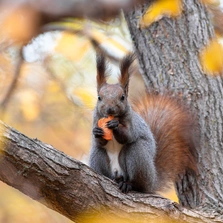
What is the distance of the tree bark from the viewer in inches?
102

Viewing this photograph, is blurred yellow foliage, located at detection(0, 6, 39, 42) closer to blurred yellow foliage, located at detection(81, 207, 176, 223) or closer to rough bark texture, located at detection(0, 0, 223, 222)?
rough bark texture, located at detection(0, 0, 223, 222)

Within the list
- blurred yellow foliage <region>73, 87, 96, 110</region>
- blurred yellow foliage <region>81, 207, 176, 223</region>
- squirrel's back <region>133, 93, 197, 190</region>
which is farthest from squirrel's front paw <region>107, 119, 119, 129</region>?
blurred yellow foliage <region>73, 87, 96, 110</region>

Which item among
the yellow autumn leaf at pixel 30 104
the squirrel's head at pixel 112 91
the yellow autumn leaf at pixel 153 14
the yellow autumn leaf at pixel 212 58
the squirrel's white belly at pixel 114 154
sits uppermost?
the yellow autumn leaf at pixel 153 14

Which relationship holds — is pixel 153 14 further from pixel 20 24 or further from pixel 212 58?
pixel 20 24

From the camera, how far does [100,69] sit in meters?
3.32

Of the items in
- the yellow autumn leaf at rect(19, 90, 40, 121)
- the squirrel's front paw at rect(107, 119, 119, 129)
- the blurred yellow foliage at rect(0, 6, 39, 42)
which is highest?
the yellow autumn leaf at rect(19, 90, 40, 121)

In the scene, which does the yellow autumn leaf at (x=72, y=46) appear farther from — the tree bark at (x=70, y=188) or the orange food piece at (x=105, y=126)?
the tree bark at (x=70, y=188)

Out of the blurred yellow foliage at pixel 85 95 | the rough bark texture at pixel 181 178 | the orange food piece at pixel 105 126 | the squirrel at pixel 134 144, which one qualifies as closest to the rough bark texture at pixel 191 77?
the rough bark texture at pixel 181 178

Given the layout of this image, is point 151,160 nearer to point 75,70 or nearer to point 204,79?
point 204,79

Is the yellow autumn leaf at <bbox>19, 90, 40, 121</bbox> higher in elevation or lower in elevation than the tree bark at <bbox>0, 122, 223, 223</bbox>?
higher

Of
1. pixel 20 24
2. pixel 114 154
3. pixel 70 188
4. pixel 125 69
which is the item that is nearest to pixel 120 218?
pixel 70 188

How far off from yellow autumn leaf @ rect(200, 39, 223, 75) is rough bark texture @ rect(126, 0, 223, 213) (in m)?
0.04

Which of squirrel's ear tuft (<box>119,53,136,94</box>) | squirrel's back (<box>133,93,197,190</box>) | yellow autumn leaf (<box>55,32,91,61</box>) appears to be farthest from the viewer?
yellow autumn leaf (<box>55,32,91,61</box>)

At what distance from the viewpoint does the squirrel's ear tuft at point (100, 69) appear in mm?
3301
